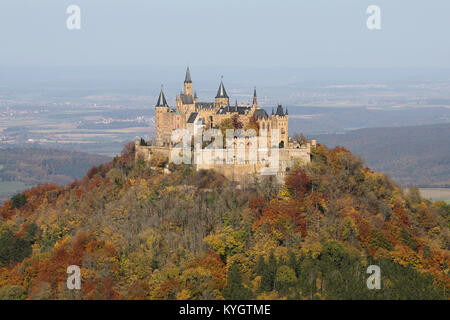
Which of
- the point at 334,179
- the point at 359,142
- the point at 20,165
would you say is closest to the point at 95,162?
the point at 20,165

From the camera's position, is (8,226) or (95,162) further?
(95,162)

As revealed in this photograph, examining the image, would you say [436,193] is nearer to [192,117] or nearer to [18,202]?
[192,117]

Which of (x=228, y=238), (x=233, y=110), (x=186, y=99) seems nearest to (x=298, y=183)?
(x=228, y=238)

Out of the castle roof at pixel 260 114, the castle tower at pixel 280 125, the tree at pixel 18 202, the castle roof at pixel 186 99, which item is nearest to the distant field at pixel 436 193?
the castle tower at pixel 280 125

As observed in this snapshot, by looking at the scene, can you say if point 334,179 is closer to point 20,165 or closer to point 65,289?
point 65,289
